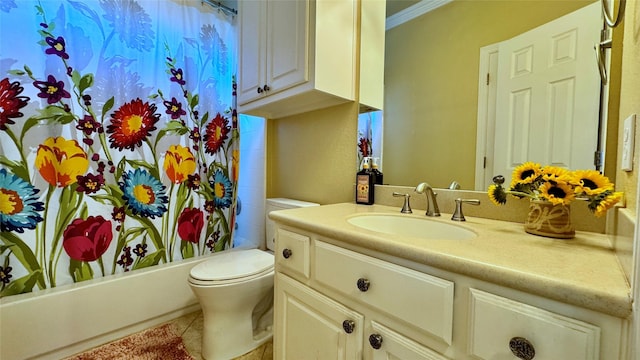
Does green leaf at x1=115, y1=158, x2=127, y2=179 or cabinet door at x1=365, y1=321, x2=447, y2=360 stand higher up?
green leaf at x1=115, y1=158, x2=127, y2=179

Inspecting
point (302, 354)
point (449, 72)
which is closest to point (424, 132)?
point (449, 72)

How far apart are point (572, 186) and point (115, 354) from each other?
1987 millimetres

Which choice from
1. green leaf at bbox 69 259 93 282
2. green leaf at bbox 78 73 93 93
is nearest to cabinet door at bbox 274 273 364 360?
green leaf at bbox 69 259 93 282

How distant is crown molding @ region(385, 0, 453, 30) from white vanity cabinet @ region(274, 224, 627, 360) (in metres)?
1.12

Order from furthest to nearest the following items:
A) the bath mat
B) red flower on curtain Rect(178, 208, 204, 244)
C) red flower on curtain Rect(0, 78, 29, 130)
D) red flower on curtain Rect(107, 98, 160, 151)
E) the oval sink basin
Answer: red flower on curtain Rect(178, 208, 204, 244) → red flower on curtain Rect(107, 98, 160, 151) → the bath mat → red flower on curtain Rect(0, 78, 29, 130) → the oval sink basin

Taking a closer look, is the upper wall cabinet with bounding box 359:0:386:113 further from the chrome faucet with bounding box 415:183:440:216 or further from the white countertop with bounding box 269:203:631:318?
the white countertop with bounding box 269:203:631:318

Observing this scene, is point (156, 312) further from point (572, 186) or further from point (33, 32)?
point (572, 186)

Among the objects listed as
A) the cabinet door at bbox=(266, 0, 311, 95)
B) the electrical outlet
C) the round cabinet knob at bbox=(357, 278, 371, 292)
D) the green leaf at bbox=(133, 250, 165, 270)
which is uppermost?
the cabinet door at bbox=(266, 0, 311, 95)

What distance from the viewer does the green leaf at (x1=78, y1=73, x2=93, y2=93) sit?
130 cm

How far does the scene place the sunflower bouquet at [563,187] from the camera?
1.90 feet

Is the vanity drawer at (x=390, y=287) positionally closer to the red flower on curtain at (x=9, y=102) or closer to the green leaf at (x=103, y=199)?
the green leaf at (x=103, y=199)

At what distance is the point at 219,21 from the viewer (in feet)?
5.83

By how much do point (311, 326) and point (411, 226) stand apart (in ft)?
1.69

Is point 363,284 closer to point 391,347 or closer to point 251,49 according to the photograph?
point 391,347
